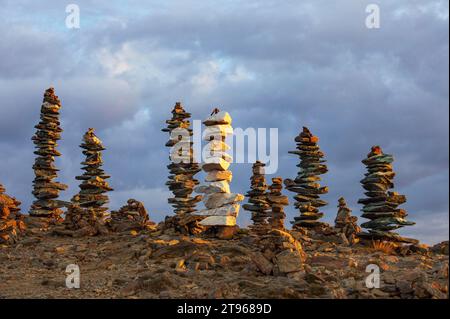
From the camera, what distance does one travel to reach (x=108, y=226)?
36.1 m

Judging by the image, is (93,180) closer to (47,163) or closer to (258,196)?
(47,163)

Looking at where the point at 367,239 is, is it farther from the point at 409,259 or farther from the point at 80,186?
the point at 80,186

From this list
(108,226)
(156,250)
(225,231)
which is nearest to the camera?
(156,250)

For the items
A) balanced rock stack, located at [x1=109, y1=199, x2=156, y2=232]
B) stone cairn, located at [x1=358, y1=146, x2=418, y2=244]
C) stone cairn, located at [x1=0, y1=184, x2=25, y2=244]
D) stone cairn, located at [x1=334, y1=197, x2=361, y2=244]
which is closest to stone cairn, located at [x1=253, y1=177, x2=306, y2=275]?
stone cairn, located at [x1=358, y1=146, x2=418, y2=244]

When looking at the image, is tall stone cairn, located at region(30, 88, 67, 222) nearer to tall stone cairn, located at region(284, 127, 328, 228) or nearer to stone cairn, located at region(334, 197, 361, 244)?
tall stone cairn, located at region(284, 127, 328, 228)

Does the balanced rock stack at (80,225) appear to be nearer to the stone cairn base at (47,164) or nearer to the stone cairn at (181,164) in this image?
the stone cairn base at (47,164)

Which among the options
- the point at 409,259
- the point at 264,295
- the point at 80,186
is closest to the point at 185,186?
the point at 80,186

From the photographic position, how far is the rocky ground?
63.9 ft

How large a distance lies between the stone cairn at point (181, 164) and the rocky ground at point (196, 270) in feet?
37.3

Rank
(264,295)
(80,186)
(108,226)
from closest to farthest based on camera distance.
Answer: (264,295)
(108,226)
(80,186)

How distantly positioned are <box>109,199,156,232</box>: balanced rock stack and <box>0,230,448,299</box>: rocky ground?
1.93 meters

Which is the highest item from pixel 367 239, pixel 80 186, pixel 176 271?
pixel 80 186

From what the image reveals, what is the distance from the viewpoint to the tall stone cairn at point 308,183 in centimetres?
3809
